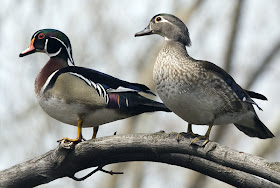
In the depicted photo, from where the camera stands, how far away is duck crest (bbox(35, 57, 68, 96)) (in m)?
4.31

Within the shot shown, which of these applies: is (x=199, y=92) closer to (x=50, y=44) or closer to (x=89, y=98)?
(x=89, y=98)

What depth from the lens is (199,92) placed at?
3.86 m

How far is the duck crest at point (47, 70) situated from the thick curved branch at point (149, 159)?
659mm

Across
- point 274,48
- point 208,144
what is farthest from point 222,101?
point 274,48

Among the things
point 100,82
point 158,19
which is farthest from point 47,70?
point 158,19

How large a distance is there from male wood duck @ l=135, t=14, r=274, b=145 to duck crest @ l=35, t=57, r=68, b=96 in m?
0.79

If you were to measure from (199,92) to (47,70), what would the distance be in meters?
1.21

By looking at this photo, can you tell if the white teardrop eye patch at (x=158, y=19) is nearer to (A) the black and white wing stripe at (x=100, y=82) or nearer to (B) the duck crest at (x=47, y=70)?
(A) the black and white wing stripe at (x=100, y=82)

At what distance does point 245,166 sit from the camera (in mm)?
3158

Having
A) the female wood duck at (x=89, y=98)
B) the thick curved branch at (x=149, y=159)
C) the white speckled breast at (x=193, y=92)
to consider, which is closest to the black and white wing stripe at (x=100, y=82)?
the female wood duck at (x=89, y=98)

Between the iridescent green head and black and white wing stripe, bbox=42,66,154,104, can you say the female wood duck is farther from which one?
the iridescent green head

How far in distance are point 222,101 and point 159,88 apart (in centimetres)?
42

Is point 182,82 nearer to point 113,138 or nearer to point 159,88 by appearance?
point 159,88

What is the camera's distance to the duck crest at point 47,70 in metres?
4.31
